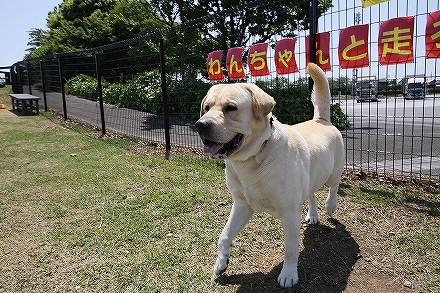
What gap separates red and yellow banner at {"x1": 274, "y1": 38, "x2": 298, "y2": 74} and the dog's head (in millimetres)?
2782

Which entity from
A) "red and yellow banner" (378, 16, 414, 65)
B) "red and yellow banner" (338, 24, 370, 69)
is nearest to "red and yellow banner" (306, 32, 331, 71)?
"red and yellow banner" (338, 24, 370, 69)

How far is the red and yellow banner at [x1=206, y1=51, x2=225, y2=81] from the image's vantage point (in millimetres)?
5637

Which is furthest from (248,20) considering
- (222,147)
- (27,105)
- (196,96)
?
(27,105)

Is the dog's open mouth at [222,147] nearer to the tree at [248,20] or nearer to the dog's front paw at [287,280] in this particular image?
the dog's front paw at [287,280]

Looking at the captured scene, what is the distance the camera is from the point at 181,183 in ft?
14.2

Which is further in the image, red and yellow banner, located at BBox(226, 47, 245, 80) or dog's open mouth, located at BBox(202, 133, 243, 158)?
red and yellow banner, located at BBox(226, 47, 245, 80)

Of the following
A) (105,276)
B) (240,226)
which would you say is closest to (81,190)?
(105,276)

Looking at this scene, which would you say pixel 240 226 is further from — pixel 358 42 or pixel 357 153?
pixel 357 153

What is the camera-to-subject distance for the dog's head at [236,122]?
77.7 inches

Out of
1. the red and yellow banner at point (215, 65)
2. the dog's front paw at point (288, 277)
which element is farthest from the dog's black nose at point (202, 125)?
the red and yellow banner at point (215, 65)

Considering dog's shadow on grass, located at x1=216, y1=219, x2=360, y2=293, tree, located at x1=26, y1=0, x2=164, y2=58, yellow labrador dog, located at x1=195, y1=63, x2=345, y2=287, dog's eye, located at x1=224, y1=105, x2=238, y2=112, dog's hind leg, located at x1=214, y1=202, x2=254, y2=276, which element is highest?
tree, located at x1=26, y1=0, x2=164, y2=58

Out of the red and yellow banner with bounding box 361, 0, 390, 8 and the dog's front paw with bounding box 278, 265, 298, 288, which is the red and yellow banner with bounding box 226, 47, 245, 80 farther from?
the dog's front paw with bounding box 278, 265, 298, 288

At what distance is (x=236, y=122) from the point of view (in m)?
2.02

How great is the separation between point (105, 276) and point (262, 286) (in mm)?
1139
